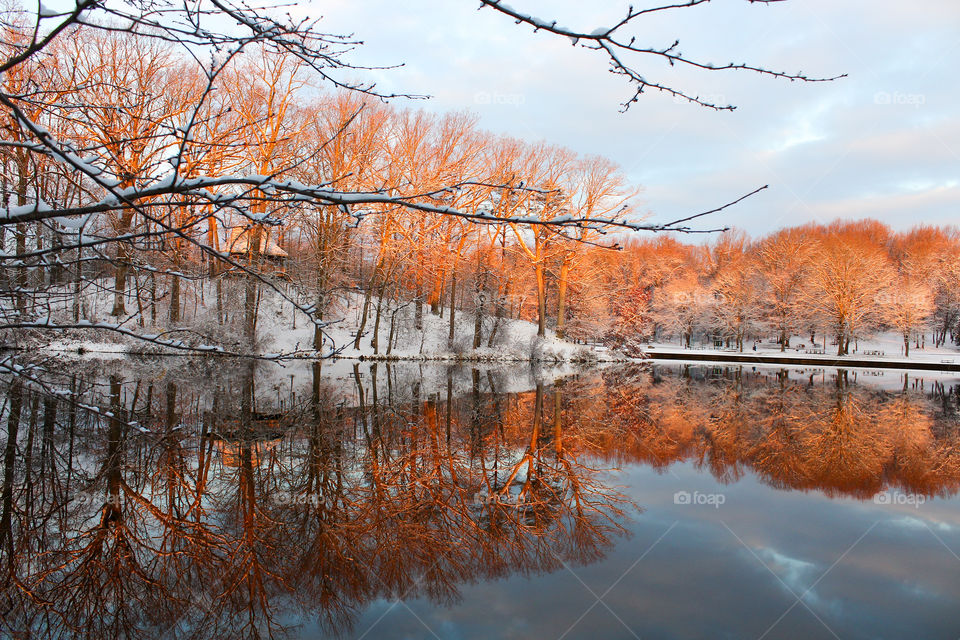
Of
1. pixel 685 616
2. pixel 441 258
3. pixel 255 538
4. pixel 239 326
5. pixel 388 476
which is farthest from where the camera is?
pixel 441 258

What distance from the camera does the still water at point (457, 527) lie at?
3467 millimetres

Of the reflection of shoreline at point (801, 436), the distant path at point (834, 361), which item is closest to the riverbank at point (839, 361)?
the distant path at point (834, 361)

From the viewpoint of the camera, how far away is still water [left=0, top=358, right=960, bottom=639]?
347cm

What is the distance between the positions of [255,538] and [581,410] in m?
8.70

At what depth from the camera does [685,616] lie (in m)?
3.62

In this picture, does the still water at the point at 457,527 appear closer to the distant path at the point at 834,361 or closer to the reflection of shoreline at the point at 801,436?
the reflection of shoreline at the point at 801,436

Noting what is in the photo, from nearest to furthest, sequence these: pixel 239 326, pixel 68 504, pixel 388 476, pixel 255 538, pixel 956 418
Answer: pixel 255 538, pixel 68 504, pixel 388 476, pixel 956 418, pixel 239 326

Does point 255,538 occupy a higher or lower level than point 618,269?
lower

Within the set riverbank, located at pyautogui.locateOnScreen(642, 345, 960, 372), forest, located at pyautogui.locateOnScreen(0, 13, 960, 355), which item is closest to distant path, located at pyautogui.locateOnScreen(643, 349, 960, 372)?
riverbank, located at pyautogui.locateOnScreen(642, 345, 960, 372)

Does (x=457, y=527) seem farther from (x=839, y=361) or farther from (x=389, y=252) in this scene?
(x=839, y=361)

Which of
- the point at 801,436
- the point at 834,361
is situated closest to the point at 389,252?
the point at 801,436

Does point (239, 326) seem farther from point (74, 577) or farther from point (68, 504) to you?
point (74, 577)

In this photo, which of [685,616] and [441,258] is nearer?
[685,616]

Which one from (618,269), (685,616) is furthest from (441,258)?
(618,269)
